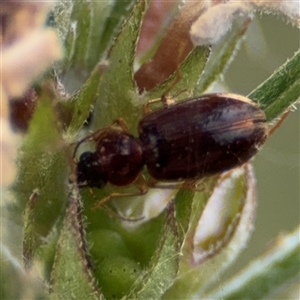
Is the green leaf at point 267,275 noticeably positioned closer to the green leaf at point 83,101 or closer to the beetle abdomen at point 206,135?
the beetle abdomen at point 206,135

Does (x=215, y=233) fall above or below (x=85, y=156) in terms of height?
below

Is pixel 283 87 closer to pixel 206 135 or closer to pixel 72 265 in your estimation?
pixel 206 135

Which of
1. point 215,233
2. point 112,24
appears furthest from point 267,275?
point 112,24

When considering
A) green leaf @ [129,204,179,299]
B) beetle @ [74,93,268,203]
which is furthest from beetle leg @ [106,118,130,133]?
green leaf @ [129,204,179,299]

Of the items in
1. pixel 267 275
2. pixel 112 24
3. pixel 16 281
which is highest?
pixel 112 24

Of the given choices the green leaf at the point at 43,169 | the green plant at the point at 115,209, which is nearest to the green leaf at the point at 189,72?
the green plant at the point at 115,209

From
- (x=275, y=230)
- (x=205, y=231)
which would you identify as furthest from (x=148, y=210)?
(x=275, y=230)

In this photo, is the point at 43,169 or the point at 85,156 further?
the point at 85,156
